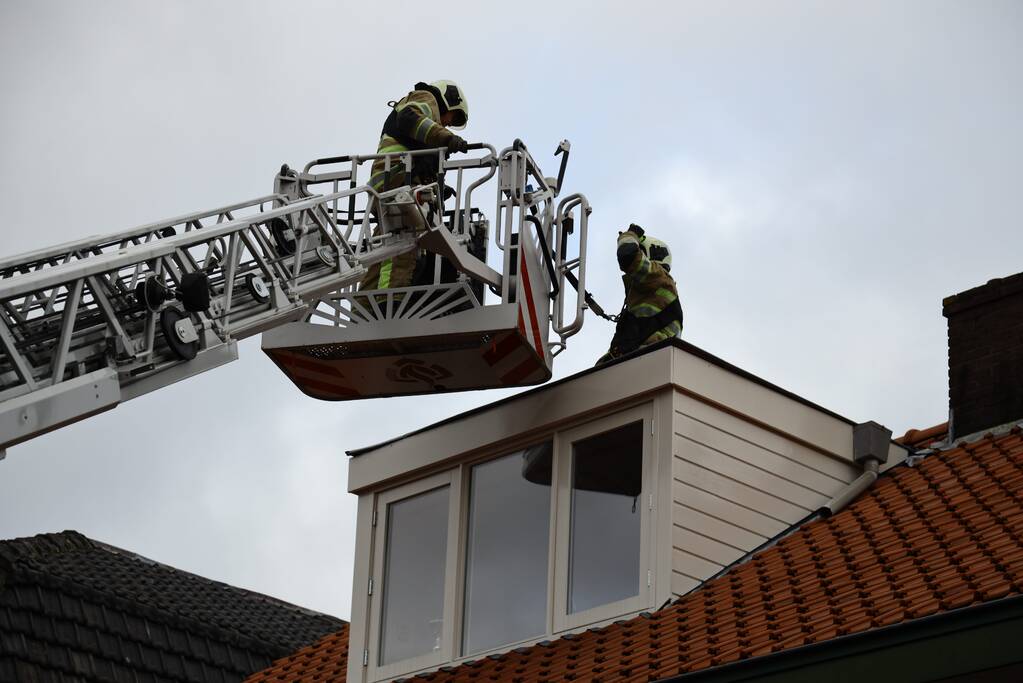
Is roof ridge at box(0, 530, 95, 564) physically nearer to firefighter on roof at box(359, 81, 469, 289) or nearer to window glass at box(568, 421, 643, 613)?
firefighter on roof at box(359, 81, 469, 289)

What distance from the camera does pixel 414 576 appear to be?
13.1 meters

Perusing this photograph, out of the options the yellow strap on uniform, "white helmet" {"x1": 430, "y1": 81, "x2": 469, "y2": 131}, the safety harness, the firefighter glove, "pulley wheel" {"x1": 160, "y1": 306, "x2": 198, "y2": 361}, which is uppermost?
"white helmet" {"x1": 430, "y1": 81, "x2": 469, "y2": 131}

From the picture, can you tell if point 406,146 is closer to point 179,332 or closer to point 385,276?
point 385,276

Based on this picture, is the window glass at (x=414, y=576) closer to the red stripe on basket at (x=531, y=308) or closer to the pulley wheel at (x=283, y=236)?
the red stripe on basket at (x=531, y=308)

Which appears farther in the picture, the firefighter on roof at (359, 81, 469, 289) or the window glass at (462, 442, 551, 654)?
the firefighter on roof at (359, 81, 469, 289)

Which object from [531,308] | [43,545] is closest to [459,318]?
[531,308]

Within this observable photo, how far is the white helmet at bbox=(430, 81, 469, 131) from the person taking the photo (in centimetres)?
1394

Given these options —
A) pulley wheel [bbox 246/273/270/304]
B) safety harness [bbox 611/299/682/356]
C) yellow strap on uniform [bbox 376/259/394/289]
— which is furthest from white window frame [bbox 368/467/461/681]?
safety harness [bbox 611/299/682/356]

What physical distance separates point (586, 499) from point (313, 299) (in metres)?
2.30

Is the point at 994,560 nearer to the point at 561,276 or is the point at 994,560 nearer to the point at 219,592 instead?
the point at 561,276

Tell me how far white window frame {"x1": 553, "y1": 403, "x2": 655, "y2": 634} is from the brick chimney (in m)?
2.37

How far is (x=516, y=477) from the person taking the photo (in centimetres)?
1282

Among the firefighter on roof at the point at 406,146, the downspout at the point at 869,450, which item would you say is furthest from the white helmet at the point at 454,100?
the downspout at the point at 869,450

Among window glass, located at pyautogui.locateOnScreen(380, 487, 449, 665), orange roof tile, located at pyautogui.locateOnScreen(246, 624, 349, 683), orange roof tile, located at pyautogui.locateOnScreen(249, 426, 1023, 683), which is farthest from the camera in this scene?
orange roof tile, located at pyautogui.locateOnScreen(246, 624, 349, 683)
